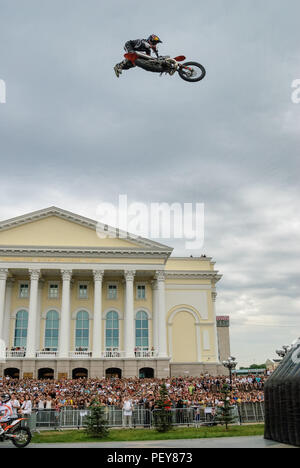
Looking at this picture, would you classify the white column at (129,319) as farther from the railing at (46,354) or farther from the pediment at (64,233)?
the railing at (46,354)

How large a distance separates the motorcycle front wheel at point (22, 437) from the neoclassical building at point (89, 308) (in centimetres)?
2936

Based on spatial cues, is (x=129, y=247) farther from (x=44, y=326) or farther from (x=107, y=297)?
(x=44, y=326)

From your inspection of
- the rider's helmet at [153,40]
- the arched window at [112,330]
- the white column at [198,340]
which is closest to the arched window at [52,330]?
the arched window at [112,330]

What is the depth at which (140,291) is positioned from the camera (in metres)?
51.1

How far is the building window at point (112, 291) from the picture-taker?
166ft

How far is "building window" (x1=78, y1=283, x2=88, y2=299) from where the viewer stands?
4994 cm

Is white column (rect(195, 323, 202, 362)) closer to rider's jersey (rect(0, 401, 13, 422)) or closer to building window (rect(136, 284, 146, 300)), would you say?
building window (rect(136, 284, 146, 300))

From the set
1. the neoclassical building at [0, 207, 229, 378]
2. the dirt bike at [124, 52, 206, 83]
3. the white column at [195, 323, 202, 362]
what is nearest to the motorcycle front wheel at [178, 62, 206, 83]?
the dirt bike at [124, 52, 206, 83]

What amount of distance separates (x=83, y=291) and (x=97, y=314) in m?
4.88

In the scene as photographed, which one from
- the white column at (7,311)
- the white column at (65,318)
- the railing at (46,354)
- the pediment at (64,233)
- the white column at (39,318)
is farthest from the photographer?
the white column at (39,318)

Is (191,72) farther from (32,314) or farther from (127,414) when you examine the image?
(32,314)

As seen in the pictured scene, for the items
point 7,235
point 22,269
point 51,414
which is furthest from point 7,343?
point 51,414
